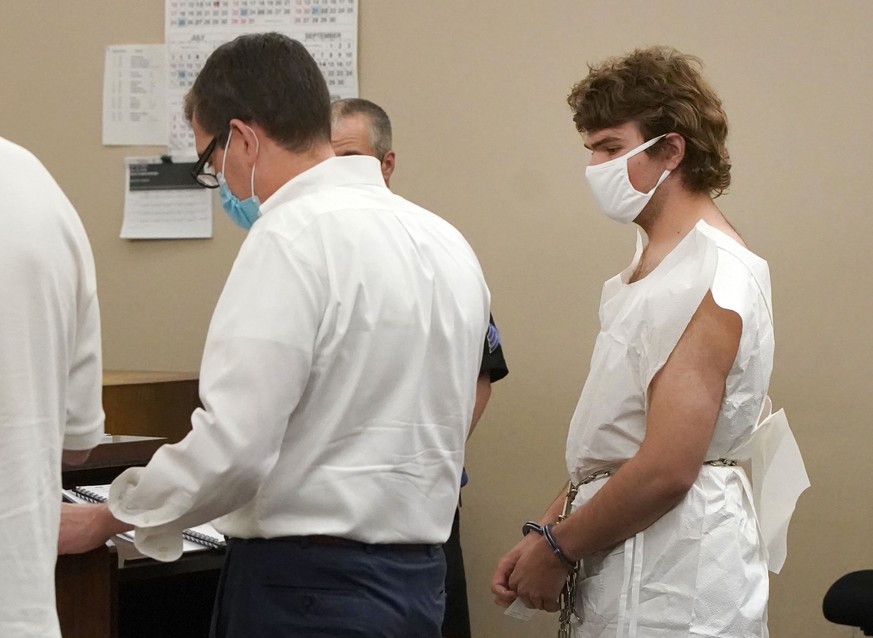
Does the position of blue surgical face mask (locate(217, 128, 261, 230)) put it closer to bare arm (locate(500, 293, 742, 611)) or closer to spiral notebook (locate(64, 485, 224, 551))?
spiral notebook (locate(64, 485, 224, 551))

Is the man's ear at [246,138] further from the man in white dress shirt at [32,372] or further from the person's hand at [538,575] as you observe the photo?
the person's hand at [538,575]

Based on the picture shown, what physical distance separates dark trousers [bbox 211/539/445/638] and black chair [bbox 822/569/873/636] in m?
1.22

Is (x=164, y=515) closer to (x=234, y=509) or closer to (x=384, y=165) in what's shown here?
(x=234, y=509)

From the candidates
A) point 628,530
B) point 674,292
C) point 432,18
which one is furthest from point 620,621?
point 432,18

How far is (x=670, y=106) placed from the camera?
5.25ft

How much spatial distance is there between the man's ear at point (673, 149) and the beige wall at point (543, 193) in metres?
1.04

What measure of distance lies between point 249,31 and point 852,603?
207cm

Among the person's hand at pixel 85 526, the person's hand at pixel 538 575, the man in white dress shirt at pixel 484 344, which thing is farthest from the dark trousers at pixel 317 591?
the man in white dress shirt at pixel 484 344

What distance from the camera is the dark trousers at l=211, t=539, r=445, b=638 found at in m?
1.24

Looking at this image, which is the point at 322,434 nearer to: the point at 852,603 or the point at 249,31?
the point at 852,603

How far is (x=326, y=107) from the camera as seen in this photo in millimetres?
1429

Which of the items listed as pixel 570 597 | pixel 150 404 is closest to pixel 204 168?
pixel 570 597

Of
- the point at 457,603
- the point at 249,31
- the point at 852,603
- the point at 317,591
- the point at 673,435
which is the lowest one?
the point at 457,603

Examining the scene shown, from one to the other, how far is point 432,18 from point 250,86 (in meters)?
1.51
